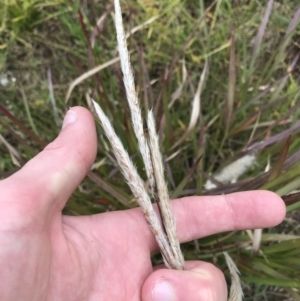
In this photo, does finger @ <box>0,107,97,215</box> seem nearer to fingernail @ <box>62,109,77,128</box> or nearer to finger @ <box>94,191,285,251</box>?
fingernail @ <box>62,109,77,128</box>

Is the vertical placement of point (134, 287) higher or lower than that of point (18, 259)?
lower

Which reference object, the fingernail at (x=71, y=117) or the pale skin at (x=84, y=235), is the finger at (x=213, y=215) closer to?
the pale skin at (x=84, y=235)

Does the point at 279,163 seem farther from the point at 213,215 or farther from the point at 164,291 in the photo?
the point at 164,291

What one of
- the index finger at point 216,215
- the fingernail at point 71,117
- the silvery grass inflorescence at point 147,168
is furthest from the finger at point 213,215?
the fingernail at point 71,117

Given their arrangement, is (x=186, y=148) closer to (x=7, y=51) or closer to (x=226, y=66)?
(x=226, y=66)

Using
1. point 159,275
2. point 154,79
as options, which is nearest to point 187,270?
point 159,275

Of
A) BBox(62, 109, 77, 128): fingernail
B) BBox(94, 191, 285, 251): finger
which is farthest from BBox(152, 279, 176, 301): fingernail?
BBox(62, 109, 77, 128): fingernail

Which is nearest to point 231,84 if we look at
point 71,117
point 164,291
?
point 71,117
